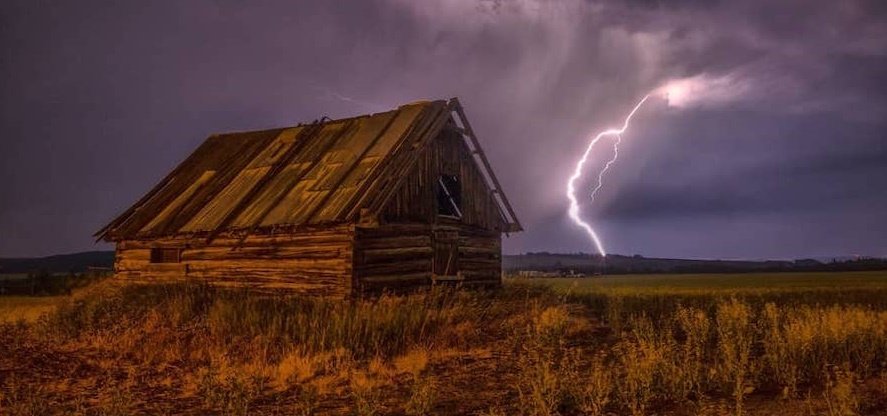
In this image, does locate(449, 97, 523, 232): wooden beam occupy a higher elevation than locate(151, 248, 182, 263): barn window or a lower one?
higher

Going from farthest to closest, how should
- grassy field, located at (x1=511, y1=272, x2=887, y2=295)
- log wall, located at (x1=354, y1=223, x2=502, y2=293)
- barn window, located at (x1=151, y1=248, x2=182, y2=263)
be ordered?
grassy field, located at (x1=511, y1=272, x2=887, y2=295)
barn window, located at (x1=151, y1=248, x2=182, y2=263)
log wall, located at (x1=354, y1=223, x2=502, y2=293)

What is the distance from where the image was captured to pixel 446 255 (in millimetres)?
17812

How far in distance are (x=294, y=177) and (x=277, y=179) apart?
669mm

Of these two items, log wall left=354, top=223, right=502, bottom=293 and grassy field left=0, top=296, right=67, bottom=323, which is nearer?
log wall left=354, top=223, right=502, bottom=293

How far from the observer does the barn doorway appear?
17391mm

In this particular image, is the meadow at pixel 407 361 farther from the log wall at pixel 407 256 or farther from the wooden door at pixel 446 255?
the wooden door at pixel 446 255

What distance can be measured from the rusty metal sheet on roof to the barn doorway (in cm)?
277

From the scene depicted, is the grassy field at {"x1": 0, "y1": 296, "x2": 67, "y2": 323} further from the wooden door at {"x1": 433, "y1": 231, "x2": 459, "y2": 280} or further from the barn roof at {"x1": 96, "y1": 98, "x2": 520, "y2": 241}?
the wooden door at {"x1": 433, "y1": 231, "x2": 459, "y2": 280}

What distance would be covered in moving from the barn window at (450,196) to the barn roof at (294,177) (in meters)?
1.27

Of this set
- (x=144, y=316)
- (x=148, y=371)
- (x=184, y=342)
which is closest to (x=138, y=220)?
(x=144, y=316)

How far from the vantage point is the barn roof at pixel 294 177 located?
1566cm

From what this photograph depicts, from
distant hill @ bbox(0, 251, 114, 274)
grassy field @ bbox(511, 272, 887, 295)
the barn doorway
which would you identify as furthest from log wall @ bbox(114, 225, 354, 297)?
distant hill @ bbox(0, 251, 114, 274)

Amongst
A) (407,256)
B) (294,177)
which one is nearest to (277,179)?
(294,177)

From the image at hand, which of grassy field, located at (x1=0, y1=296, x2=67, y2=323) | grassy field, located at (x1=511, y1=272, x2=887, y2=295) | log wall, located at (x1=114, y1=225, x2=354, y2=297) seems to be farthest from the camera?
grassy field, located at (x1=511, y1=272, x2=887, y2=295)
